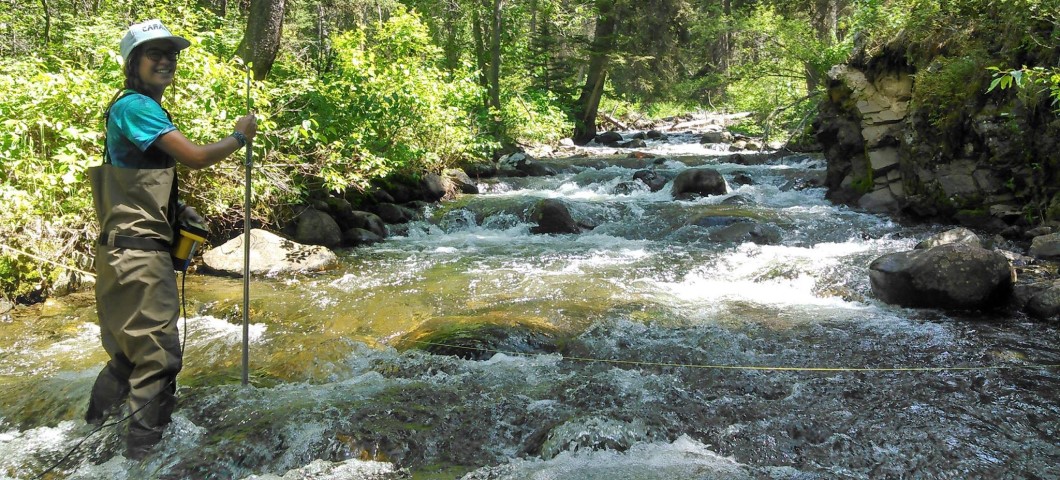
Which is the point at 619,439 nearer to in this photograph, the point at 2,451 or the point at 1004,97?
the point at 2,451

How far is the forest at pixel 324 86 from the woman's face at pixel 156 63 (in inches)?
21.8

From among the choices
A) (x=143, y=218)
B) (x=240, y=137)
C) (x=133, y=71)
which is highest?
(x=133, y=71)

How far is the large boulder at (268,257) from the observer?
8.05 metres

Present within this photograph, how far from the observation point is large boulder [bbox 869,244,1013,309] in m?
6.12

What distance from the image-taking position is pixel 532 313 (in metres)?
6.44

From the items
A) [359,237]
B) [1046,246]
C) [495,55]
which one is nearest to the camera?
[1046,246]

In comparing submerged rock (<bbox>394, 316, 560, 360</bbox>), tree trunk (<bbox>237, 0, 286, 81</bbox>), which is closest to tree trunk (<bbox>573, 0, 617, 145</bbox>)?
tree trunk (<bbox>237, 0, 286, 81</bbox>)

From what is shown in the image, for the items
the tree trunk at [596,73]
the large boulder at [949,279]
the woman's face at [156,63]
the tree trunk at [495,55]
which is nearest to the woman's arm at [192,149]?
the woman's face at [156,63]

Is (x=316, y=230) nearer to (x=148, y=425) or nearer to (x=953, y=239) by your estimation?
(x=148, y=425)

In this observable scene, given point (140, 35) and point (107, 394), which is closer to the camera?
point (140, 35)

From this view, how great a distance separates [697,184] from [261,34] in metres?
8.33

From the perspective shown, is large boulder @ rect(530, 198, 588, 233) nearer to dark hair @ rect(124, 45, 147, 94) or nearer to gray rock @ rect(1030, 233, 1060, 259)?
gray rock @ rect(1030, 233, 1060, 259)

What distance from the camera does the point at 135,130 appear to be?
2955 millimetres

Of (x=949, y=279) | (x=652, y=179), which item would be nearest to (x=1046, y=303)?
(x=949, y=279)
